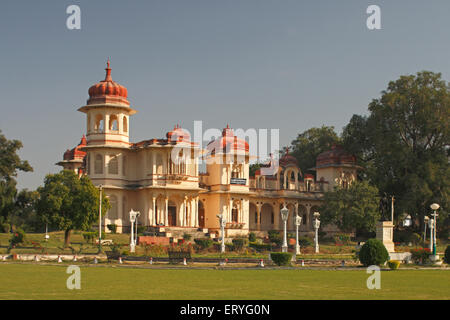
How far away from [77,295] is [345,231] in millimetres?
47389

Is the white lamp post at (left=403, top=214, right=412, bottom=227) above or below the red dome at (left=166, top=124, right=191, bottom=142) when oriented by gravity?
below

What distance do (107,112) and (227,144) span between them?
1120 cm

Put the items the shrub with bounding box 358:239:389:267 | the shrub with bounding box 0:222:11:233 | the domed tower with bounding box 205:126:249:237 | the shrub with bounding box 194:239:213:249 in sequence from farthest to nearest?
the domed tower with bounding box 205:126:249:237 → the shrub with bounding box 0:222:11:233 → the shrub with bounding box 194:239:213:249 → the shrub with bounding box 358:239:389:267

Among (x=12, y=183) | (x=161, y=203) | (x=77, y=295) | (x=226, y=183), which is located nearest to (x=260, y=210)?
(x=226, y=183)

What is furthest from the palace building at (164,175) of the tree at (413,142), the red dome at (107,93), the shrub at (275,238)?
the tree at (413,142)

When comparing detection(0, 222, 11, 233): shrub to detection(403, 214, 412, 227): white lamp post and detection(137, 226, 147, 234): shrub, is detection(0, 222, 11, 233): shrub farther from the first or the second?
detection(403, 214, 412, 227): white lamp post

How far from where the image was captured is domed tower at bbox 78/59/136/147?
5662cm

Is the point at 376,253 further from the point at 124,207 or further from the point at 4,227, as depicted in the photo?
the point at 4,227

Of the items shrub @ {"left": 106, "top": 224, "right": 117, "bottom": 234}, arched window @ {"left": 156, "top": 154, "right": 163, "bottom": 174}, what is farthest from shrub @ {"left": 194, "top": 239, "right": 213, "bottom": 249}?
arched window @ {"left": 156, "top": 154, "right": 163, "bottom": 174}

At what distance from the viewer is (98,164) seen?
5666cm

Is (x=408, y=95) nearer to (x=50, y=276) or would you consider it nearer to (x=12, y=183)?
(x=12, y=183)

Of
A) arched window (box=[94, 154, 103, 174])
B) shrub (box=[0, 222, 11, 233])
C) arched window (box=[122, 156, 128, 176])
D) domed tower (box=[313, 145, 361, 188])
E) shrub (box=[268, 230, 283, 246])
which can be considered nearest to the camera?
shrub (box=[0, 222, 11, 233])

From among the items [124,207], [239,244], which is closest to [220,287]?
[239,244]

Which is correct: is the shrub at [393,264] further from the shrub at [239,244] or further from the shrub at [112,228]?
the shrub at [112,228]
